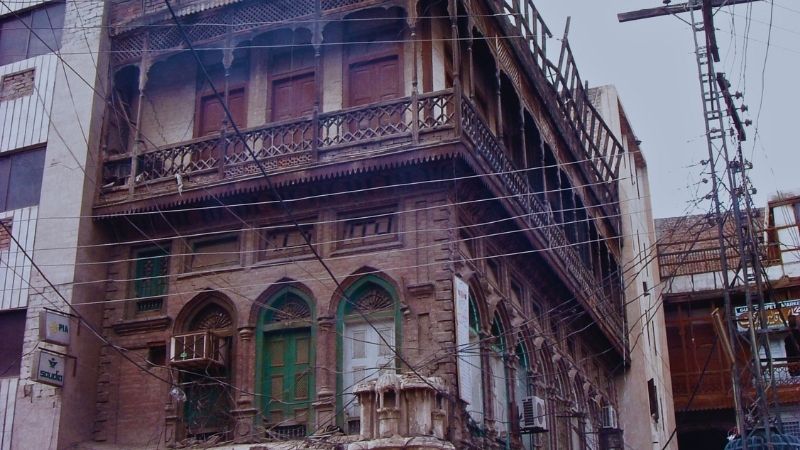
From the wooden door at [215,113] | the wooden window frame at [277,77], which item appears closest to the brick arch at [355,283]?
the wooden window frame at [277,77]

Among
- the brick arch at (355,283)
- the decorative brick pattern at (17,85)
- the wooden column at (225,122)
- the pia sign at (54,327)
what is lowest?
the pia sign at (54,327)

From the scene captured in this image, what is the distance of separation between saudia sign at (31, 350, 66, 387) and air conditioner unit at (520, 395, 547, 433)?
7.92 m

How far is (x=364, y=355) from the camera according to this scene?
16.2 m

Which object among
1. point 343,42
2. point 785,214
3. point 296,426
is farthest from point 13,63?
point 785,214

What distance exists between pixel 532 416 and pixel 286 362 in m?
4.43

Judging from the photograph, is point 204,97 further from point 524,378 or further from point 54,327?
point 524,378

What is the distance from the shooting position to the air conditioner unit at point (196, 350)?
55.1 feet

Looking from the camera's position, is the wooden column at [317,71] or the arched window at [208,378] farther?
the wooden column at [317,71]

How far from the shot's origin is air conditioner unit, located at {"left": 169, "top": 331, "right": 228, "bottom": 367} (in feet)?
55.1

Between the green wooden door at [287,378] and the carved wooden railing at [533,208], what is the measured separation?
4.29m

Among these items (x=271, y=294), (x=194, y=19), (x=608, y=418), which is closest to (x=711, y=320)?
(x=608, y=418)

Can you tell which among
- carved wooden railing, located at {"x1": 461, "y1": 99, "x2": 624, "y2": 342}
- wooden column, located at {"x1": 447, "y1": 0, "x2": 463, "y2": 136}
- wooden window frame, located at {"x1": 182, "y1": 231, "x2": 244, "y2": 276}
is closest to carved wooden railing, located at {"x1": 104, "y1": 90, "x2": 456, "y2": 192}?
wooden column, located at {"x1": 447, "y1": 0, "x2": 463, "y2": 136}

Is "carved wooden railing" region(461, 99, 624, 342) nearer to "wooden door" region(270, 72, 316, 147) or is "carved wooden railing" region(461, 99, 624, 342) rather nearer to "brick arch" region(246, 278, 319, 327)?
"wooden door" region(270, 72, 316, 147)

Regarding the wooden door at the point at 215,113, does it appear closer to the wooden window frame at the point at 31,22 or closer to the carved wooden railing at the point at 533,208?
the wooden window frame at the point at 31,22
